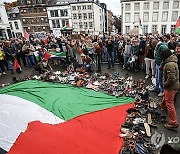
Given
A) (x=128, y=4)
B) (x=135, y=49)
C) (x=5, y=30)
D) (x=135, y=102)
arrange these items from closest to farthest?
(x=135, y=102) → (x=135, y=49) → (x=5, y=30) → (x=128, y=4)

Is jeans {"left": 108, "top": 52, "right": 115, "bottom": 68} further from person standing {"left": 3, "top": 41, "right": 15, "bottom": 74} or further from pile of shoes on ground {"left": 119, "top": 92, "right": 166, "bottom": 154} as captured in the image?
person standing {"left": 3, "top": 41, "right": 15, "bottom": 74}

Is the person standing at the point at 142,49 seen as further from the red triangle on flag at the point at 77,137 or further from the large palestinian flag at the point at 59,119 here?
the red triangle on flag at the point at 77,137

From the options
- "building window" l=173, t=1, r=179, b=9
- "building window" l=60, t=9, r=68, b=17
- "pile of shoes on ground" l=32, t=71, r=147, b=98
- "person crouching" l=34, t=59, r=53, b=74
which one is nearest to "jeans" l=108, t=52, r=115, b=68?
"pile of shoes on ground" l=32, t=71, r=147, b=98

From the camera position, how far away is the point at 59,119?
225 inches

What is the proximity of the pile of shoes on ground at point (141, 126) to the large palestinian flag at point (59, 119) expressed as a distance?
0.66ft

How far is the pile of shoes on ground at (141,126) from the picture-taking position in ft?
14.8

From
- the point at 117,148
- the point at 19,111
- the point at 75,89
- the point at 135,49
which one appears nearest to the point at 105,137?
the point at 117,148

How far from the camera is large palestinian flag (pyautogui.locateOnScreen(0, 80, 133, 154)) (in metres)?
4.03

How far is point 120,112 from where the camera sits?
19.5ft

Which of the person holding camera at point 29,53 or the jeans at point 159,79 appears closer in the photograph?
the jeans at point 159,79

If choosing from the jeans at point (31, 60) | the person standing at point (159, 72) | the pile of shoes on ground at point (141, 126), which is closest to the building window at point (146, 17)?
the jeans at point (31, 60)

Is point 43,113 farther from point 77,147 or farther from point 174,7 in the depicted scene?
point 174,7

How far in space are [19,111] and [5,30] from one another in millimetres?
37087

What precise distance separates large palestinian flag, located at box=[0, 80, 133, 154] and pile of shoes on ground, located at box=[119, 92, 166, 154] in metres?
0.20
